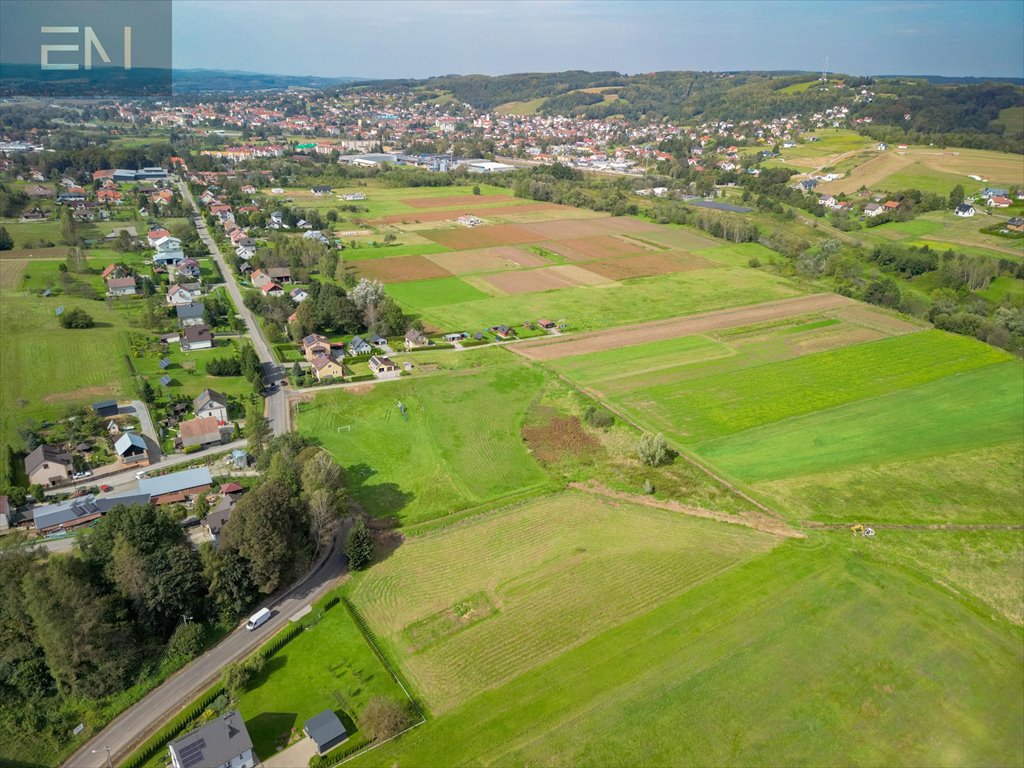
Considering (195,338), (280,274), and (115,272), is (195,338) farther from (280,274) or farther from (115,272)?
(115,272)

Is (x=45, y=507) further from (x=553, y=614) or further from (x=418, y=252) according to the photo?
(x=418, y=252)

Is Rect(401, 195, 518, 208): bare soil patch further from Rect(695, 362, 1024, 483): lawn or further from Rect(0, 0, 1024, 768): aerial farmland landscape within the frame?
Rect(695, 362, 1024, 483): lawn

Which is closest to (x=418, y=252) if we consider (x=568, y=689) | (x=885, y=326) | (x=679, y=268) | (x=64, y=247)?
(x=679, y=268)

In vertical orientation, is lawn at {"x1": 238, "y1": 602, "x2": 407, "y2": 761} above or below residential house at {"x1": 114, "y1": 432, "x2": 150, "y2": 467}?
below

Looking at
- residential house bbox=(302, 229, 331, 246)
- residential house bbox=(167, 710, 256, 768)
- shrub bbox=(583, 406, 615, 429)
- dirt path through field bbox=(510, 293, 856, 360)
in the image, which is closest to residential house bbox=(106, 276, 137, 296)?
residential house bbox=(302, 229, 331, 246)

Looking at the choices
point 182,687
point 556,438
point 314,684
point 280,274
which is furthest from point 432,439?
point 280,274

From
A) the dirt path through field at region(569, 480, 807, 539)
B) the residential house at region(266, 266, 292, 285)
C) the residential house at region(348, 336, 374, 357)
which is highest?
the residential house at region(266, 266, 292, 285)
